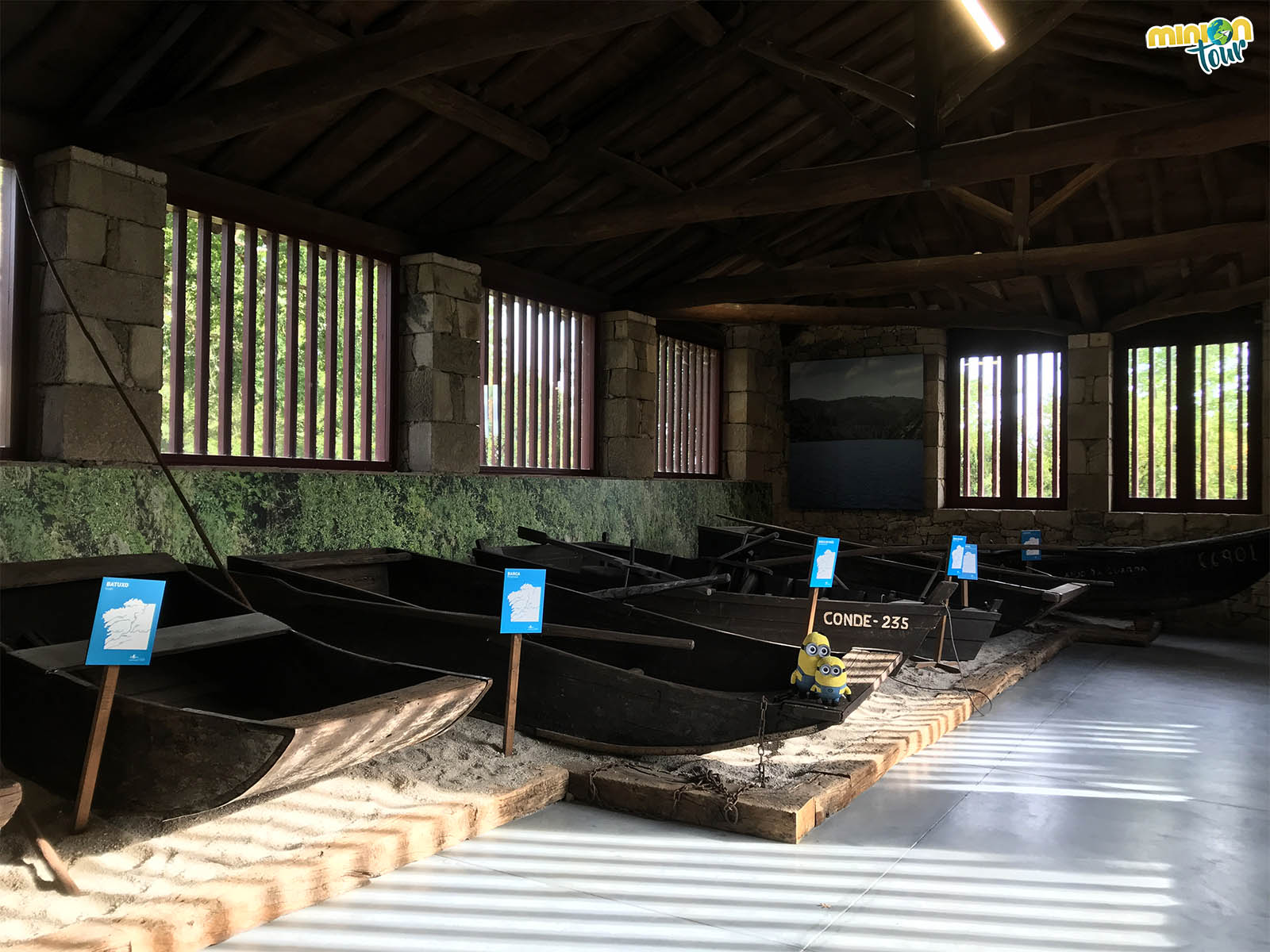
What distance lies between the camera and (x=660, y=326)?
891 centimetres

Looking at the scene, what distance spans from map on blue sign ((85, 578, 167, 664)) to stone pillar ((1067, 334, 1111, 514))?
27.1 feet

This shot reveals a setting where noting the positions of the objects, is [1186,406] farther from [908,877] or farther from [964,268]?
[908,877]

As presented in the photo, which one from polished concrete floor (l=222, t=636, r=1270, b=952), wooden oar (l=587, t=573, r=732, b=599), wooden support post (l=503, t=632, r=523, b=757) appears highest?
wooden oar (l=587, t=573, r=732, b=599)

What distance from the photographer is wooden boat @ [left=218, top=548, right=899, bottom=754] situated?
3443 millimetres

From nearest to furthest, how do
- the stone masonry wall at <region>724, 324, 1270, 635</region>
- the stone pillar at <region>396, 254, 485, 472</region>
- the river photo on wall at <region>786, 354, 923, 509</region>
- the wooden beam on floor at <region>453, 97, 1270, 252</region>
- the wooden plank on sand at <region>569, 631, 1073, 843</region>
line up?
1. the wooden plank on sand at <region>569, 631, 1073, 843</region>
2. the wooden beam on floor at <region>453, 97, 1270, 252</region>
3. the stone pillar at <region>396, 254, 485, 472</region>
4. the stone masonry wall at <region>724, 324, 1270, 635</region>
5. the river photo on wall at <region>786, 354, 923, 509</region>

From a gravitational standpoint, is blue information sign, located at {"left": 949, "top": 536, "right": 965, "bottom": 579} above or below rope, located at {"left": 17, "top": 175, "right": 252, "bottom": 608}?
below

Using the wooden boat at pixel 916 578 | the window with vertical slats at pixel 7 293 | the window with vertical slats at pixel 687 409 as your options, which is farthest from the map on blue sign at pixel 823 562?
the window with vertical slats at pixel 687 409

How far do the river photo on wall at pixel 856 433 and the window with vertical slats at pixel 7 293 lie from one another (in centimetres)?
776

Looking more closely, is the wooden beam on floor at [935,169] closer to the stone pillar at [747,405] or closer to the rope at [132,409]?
the rope at [132,409]

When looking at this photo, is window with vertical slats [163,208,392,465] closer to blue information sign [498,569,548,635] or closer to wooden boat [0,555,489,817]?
wooden boat [0,555,489,817]

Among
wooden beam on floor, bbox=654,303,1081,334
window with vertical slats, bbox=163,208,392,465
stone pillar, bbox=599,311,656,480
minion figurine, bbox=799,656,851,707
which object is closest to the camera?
minion figurine, bbox=799,656,851,707

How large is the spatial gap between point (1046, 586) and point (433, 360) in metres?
4.54

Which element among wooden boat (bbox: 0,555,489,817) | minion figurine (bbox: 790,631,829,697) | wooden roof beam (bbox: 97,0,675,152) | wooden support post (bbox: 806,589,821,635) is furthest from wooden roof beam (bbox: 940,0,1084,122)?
wooden boat (bbox: 0,555,489,817)

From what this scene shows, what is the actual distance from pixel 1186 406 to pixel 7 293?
357 inches
